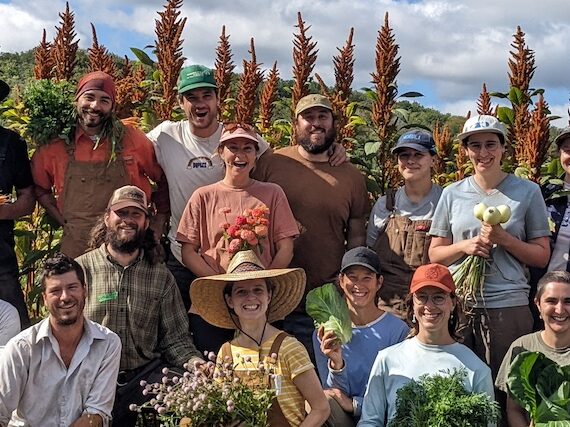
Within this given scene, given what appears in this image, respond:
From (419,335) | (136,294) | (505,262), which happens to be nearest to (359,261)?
(419,335)

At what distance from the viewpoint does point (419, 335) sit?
4.28 meters

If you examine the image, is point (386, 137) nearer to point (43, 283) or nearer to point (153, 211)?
point (153, 211)

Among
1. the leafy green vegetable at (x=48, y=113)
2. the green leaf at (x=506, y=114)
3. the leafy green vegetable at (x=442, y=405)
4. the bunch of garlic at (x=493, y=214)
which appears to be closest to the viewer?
the leafy green vegetable at (x=442, y=405)

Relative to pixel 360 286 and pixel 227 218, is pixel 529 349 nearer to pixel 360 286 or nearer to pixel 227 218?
pixel 360 286

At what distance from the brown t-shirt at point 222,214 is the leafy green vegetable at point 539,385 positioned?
72.4 inches

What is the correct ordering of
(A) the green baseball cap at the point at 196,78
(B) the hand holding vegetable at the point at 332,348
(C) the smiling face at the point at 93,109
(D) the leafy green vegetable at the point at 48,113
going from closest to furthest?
(B) the hand holding vegetable at the point at 332,348
(C) the smiling face at the point at 93,109
(D) the leafy green vegetable at the point at 48,113
(A) the green baseball cap at the point at 196,78

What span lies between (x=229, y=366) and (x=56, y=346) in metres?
1.16

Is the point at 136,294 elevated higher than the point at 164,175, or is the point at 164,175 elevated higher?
the point at 164,175

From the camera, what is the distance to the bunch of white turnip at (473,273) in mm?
4648

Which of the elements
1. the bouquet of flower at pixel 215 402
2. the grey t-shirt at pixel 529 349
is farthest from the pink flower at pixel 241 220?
the grey t-shirt at pixel 529 349

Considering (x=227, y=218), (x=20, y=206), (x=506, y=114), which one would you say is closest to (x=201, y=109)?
(x=227, y=218)

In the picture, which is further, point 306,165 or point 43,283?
point 306,165

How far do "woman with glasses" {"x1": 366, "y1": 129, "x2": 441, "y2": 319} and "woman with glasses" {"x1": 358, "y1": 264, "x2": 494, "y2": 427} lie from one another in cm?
95

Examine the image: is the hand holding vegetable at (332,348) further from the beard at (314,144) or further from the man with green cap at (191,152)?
the beard at (314,144)
